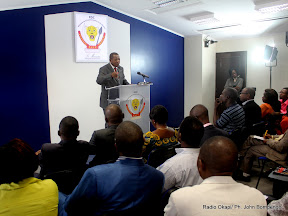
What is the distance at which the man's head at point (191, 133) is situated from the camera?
6.24 ft

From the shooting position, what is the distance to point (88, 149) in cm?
226

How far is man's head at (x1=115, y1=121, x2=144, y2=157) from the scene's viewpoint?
4.97ft

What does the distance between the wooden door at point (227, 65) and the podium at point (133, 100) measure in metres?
5.78

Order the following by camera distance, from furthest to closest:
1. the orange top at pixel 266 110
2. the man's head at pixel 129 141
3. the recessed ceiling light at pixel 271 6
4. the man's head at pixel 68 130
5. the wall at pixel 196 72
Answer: the wall at pixel 196 72, the recessed ceiling light at pixel 271 6, the orange top at pixel 266 110, the man's head at pixel 68 130, the man's head at pixel 129 141

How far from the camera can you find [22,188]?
1.25m

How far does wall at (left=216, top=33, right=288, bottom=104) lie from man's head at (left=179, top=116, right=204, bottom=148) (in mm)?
7813

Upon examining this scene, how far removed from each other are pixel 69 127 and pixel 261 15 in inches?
239

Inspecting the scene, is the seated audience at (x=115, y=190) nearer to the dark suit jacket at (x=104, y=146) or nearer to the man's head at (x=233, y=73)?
the dark suit jacket at (x=104, y=146)

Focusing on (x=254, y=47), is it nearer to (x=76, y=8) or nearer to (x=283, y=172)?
(x=76, y=8)

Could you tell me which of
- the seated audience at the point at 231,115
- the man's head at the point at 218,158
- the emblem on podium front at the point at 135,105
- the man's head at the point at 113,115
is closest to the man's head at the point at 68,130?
the man's head at the point at 113,115

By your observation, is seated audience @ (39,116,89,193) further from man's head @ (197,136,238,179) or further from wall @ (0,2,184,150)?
wall @ (0,2,184,150)

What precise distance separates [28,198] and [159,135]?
1361 millimetres

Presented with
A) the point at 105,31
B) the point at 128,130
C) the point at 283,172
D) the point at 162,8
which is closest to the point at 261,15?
the point at 162,8

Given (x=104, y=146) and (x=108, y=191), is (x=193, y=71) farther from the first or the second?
(x=108, y=191)
